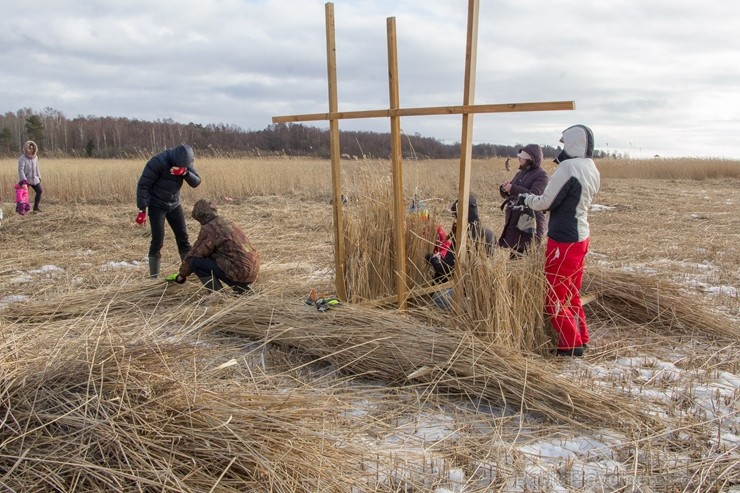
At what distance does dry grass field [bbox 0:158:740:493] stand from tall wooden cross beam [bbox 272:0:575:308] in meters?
0.16

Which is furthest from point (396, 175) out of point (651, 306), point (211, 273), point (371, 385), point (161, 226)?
point (161, 226)

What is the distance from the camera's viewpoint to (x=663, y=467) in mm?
2812

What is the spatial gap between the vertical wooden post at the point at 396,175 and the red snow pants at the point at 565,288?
39.5 inches

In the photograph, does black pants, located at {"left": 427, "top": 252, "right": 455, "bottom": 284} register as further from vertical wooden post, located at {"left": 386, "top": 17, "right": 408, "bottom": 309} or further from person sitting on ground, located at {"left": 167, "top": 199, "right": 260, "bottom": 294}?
person sitting on ground, located at {"left": 167, "top": 199, "right": 260, "bottom": 294}

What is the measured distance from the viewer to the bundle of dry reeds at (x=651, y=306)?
4.85 metres

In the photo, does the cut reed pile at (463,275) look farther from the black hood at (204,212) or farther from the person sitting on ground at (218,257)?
the black hood at (204,212)

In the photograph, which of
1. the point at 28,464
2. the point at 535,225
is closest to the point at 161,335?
the point at 28,464

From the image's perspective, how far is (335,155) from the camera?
4777mm

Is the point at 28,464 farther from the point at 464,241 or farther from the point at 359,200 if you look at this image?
the point at 359,200

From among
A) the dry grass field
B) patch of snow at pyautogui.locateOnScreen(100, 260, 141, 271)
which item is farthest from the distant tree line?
the dry grass field

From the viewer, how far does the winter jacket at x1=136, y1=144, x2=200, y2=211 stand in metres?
6.35

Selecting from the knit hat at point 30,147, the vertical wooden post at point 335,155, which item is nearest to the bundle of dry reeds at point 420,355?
the vertical wooden post at point 335,155

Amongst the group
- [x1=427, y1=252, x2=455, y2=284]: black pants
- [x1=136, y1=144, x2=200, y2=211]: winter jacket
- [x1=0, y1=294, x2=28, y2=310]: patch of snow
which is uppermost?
[x1=136, y1=144, x2=200, y2=211]: winter jacket

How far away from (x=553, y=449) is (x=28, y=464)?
226 centimetres
